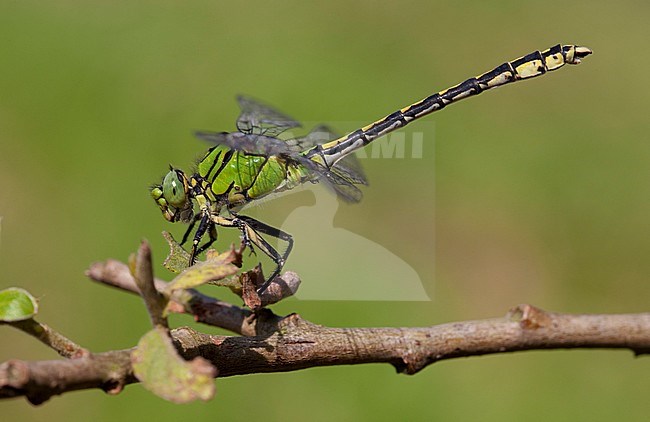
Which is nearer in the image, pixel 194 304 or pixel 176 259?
pixel 194 304

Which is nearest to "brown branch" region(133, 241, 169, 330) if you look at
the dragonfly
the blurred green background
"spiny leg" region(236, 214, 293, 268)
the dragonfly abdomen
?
the dragonfly

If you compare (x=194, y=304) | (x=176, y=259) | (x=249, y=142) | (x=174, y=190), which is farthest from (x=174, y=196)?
(x=194, y=304)

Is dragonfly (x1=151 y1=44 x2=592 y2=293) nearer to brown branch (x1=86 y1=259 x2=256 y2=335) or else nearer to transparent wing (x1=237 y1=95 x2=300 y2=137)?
transparent wing (x1=237 y1=95 x2=300 y2=137)

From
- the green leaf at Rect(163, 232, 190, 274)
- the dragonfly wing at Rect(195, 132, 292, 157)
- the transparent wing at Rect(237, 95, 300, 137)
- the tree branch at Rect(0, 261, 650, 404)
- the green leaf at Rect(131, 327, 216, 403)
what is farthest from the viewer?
the transparent wing at Rect(237, 95, 300, 137)

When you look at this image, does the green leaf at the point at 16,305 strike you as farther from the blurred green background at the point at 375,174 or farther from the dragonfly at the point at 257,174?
the blurred green background at the point at 375,174

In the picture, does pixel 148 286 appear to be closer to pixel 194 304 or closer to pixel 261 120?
pixel 194 304

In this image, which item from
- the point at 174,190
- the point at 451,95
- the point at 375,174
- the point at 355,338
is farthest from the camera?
the point at 375,174
